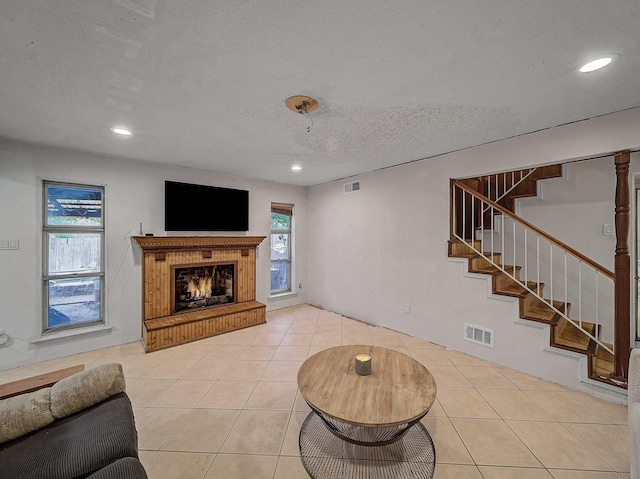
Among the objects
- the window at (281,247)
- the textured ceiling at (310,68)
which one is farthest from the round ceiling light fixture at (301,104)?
the window at (281,247)

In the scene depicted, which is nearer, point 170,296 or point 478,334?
point 478,334

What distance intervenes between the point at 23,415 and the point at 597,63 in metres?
3.61

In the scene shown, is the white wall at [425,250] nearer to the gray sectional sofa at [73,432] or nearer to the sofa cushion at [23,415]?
the gray sectional sofa at [73,432]

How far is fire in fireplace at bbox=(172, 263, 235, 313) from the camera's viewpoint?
382 cm

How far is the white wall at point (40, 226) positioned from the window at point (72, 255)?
0.33ft

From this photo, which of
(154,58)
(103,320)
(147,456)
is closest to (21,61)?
(154,58)

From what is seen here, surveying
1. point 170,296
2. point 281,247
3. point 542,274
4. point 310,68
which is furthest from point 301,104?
point 542,274

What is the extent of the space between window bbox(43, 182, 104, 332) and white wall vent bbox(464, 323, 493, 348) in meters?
4.46

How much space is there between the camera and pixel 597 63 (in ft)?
5.13

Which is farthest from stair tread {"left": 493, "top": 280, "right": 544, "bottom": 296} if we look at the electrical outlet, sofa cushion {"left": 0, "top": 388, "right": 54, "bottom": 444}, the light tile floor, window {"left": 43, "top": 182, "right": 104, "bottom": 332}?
the electrical outlet

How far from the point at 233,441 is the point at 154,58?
2.45 meters

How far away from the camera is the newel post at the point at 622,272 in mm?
2170

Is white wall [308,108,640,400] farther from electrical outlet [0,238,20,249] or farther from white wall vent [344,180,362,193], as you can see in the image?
electrical outlet [0,238,20,249]

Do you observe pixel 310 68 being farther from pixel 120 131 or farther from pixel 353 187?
pixel 353 187
